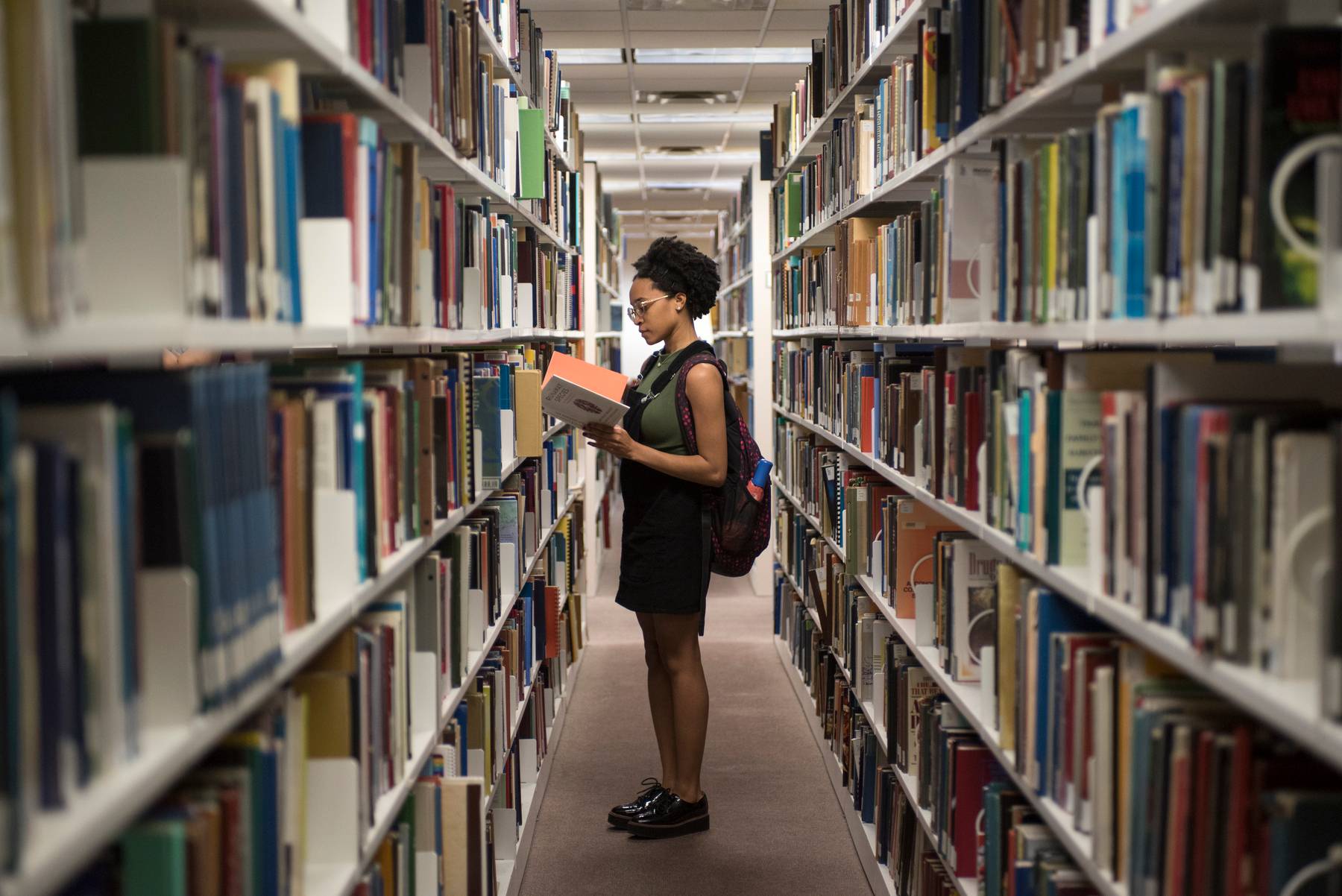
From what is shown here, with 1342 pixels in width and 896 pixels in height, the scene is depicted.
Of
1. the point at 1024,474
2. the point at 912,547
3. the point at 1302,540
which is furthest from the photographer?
the point at 912,547

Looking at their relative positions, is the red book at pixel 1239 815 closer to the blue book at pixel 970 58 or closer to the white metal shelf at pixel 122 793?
the white metal shelf at pixel 122 793

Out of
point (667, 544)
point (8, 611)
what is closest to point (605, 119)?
point (667, 544)

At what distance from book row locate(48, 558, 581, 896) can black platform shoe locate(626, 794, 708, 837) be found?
75 cm

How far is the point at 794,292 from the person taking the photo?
18.3ft

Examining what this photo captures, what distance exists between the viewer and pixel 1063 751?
68.7 inches

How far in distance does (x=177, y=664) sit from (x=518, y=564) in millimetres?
2477

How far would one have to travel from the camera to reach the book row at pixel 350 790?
115 cm

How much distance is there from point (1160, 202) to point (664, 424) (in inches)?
82.2

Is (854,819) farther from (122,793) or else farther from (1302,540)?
(122,793)

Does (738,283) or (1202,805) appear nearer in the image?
(1202,805)

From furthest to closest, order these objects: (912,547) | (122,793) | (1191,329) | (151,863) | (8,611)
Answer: (912,547), (1191,329), (151,863), (122,793), (8,611)

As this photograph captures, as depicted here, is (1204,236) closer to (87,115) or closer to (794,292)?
(87,115)

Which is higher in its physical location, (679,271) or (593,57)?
(593,57)

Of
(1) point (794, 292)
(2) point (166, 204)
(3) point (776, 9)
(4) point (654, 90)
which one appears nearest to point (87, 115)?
(2) point (166, 204)
